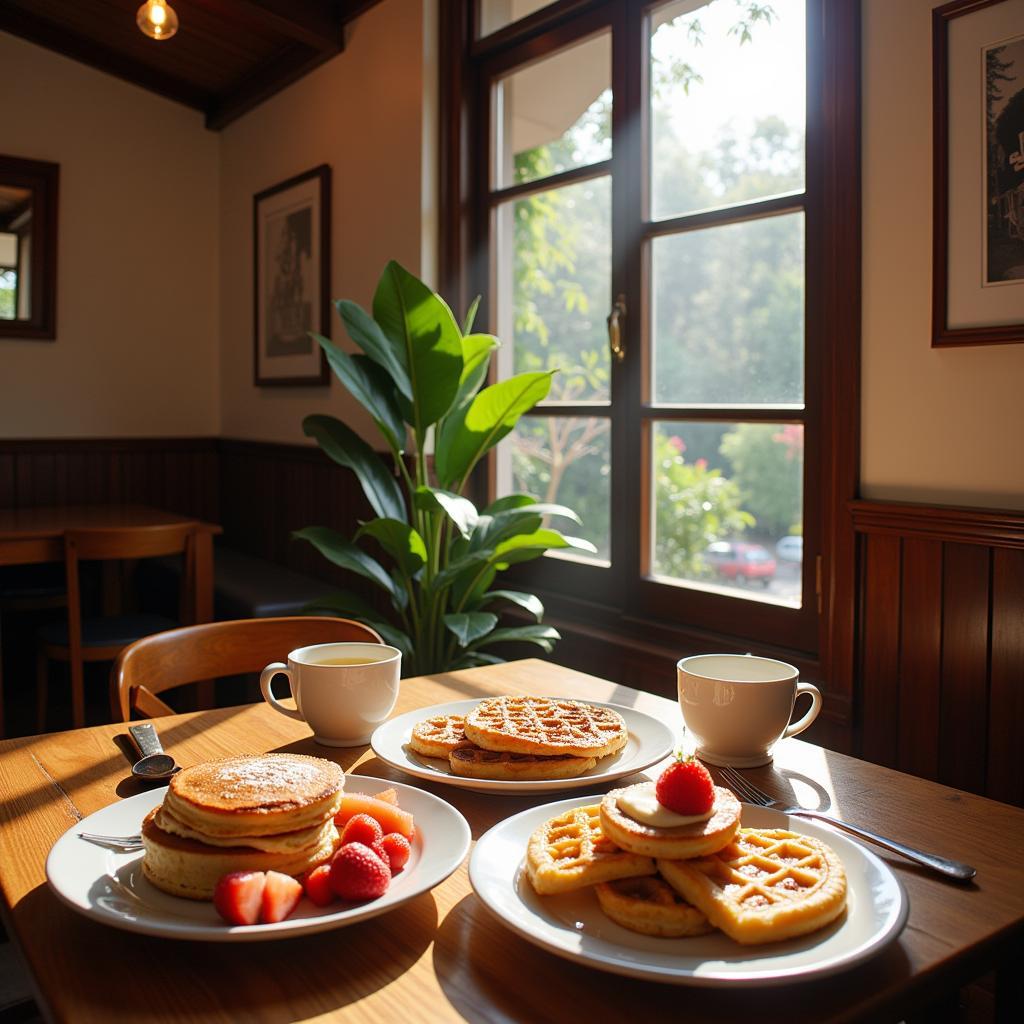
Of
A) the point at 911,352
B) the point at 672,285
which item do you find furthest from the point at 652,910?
the point at 672,285

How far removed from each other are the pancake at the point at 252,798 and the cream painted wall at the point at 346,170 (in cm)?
270

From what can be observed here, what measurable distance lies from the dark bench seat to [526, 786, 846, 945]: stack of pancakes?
2.37 metres

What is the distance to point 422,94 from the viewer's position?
3.29 meters

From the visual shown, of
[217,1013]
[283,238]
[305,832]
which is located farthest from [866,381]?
[283,238]

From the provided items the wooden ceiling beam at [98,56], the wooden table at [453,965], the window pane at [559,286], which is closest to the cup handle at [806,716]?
the wooden table at [453,965]

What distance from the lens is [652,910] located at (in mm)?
694

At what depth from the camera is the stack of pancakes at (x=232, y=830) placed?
2.45 ft

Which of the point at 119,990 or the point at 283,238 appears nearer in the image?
the point at 119,990

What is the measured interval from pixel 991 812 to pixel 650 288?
1.90 m

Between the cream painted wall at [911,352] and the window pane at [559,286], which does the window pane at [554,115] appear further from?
the cream painted wall at [911,352]

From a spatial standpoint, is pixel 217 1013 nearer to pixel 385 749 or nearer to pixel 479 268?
pixel 385 749

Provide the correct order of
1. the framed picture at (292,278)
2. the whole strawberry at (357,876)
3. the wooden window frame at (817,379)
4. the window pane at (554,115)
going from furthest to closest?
the framed picture at (292,278) → the window pane at (554,115) → the wooden window frame at (817,379) → the whole strawberry at (357,876)

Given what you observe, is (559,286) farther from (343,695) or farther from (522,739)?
(522,739)

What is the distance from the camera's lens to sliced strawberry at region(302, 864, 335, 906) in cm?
74
